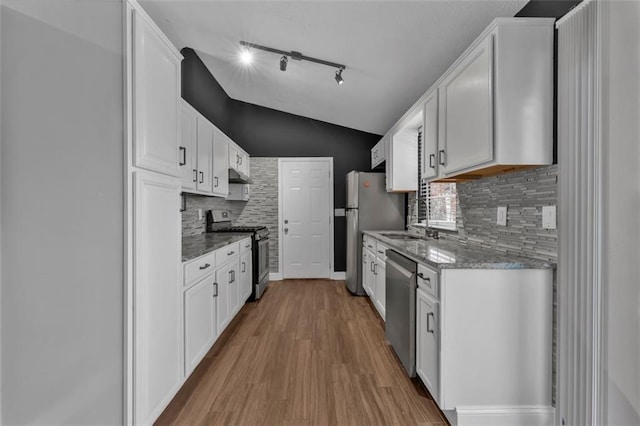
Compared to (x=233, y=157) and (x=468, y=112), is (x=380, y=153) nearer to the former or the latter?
(x=233, y=157)

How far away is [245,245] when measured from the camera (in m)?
3.25

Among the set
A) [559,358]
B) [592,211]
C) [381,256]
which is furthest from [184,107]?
[559,358]

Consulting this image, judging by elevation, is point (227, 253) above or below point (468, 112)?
below

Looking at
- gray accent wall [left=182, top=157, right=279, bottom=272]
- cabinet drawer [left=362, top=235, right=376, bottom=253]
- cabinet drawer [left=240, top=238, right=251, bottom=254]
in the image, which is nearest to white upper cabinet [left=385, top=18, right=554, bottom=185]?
cabinet drawer [left=362, top=235, right=376, bottom=253]

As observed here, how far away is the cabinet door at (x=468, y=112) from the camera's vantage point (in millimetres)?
1506

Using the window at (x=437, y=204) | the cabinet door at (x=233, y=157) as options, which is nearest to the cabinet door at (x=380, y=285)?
the window at (x=437, y=204)

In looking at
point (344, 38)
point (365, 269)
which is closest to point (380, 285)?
point (365, 269)

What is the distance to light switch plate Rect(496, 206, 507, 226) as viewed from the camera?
1807mm

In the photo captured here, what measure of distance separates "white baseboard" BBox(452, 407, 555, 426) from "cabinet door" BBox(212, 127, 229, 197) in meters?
2.83

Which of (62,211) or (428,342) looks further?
(428,342)

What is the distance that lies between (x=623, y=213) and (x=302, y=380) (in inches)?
76.6

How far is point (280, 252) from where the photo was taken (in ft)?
15.6

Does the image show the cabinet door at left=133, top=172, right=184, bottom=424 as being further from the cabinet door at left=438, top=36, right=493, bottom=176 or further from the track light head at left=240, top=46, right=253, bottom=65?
the track light head at left=240, top=46, right=253, bottom=65

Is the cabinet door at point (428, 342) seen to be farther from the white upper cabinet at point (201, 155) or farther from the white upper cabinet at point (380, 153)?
the white upper cabinet at point (380, 153)
